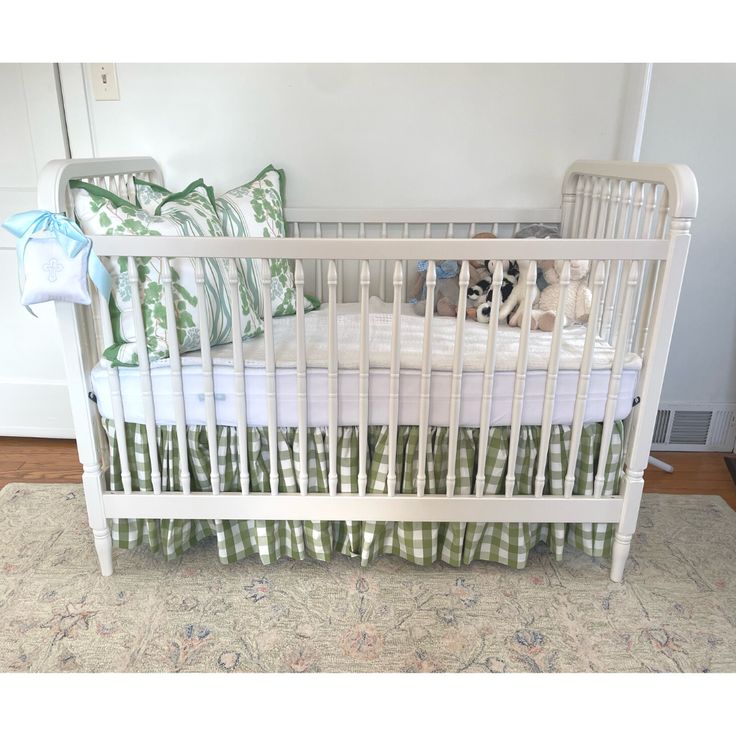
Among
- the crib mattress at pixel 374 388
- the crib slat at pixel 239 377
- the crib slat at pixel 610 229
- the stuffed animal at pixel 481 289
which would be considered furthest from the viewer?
the stuffed animal at pixel 481 289

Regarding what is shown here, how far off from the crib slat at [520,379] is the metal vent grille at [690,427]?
46.2 inches

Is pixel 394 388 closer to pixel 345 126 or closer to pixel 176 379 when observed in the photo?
pixel 176 379

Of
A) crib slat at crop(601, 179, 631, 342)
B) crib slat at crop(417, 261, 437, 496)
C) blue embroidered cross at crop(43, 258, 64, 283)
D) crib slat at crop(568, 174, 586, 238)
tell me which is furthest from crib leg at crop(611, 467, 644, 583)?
blue embroidered cross at crop(43, 258, 64, 283)

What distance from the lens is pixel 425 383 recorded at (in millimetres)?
1403

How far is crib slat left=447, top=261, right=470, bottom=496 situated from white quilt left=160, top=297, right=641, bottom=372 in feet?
0.15

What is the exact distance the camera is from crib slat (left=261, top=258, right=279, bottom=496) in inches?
52.0

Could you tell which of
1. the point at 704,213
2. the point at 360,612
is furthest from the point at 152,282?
the point at 704,213

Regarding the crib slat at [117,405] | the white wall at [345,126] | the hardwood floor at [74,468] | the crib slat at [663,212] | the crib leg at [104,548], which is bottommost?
the hardwood floor at [74,468]

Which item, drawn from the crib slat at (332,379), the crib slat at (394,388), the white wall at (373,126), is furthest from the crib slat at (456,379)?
the white wall at (373,126)

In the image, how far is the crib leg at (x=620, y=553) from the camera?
1.54 metres

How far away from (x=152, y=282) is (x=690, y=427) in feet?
6.79

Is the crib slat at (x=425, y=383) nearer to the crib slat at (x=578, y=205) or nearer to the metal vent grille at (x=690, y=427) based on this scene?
the crib slat at (x=578, y=205)

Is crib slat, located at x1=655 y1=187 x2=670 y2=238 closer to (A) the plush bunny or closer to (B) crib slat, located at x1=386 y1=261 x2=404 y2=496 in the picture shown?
(A) the plush bunny

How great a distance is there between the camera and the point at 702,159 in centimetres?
210
